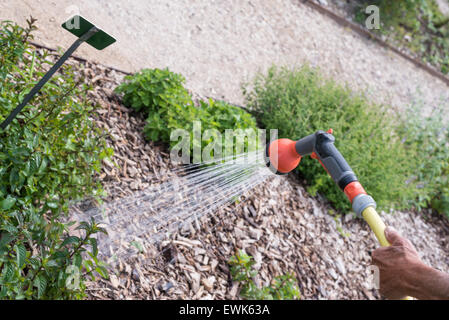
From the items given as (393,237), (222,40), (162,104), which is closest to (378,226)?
(393,237)

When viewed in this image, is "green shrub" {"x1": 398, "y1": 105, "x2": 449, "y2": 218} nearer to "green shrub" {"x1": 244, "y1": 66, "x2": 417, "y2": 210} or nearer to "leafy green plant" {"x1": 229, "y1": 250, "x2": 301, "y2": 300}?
"green shrub" {"x1": 244, "y1": 66, "x2": 417, "y2": 210}

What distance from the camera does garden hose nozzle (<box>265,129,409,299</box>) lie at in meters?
1.53

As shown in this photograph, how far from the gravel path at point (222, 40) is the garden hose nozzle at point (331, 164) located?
1995 millimetres

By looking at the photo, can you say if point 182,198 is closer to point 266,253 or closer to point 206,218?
point 206,218

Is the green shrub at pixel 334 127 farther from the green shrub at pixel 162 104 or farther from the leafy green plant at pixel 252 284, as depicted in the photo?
the leafy green plant at pixel 252 284

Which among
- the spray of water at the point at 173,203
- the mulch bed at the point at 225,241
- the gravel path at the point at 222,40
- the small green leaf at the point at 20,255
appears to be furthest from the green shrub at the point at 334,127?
the small green leaf at the point at 20,255

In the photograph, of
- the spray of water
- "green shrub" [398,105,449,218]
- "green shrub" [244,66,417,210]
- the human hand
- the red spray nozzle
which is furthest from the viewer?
"green shrub" [398,105,449,218]

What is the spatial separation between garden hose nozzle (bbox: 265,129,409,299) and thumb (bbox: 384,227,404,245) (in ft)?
0.06

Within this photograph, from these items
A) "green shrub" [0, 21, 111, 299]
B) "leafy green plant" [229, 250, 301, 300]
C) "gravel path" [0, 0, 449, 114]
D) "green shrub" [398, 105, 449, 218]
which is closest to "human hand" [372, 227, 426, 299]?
"green shrub" [0, 21, 111, 299]

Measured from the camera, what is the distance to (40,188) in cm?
197

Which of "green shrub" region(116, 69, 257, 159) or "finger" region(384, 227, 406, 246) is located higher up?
"green shrub" region(116, 69, 257, 159)

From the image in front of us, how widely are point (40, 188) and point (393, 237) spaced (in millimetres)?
1573

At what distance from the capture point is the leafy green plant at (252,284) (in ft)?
8.57

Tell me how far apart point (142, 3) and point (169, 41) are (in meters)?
0.55
